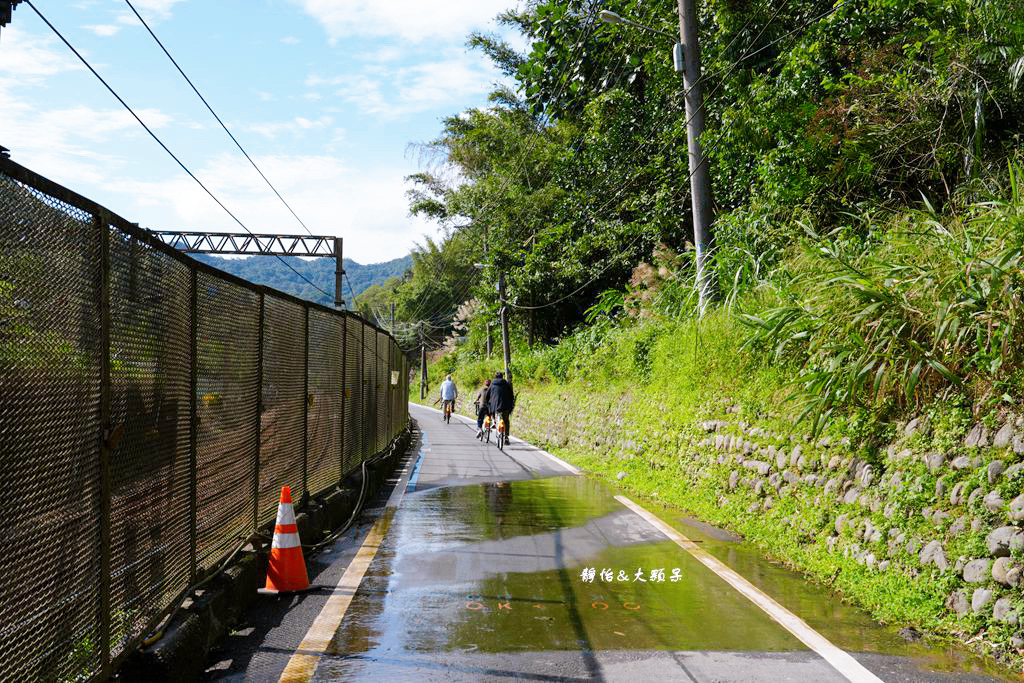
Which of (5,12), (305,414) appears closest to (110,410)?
(5,12)

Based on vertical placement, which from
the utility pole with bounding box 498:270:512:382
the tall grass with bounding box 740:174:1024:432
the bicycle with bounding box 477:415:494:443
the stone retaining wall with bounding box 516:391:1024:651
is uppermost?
the utility pole with bounding box 498:270:512:382

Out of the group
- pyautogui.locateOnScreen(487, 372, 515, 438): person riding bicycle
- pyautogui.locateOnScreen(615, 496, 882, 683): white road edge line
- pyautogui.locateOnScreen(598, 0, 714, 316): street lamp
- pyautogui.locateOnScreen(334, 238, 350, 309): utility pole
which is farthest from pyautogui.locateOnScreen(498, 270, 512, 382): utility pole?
pyautogui.locateOnScreen(615, 496, 882, 683): white road edge line

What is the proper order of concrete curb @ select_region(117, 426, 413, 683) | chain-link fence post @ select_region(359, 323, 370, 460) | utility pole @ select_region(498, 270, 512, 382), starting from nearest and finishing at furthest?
concrete curb @ select_region(117, 426, 413, 683)
chain-link fence post @ select_region(359, 323, 370, 460)
utility pole @ select_region(498, 270, 512, 382)

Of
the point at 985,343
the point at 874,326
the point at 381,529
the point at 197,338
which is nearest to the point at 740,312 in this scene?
the point at 874,326

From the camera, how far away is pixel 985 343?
6496 millimetres

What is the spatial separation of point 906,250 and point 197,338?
6746mm

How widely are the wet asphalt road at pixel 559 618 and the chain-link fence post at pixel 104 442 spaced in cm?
97

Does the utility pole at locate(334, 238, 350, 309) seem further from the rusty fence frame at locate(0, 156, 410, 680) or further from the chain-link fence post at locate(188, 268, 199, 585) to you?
the chain-link fence post at locate(188, 268, 199, 585)

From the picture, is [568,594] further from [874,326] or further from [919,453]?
[874,326]

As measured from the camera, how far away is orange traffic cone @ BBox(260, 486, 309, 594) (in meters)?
6.32

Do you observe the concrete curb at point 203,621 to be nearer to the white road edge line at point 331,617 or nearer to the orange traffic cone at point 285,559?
the orange traffic cone at point 285,559

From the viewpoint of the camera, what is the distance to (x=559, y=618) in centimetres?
554

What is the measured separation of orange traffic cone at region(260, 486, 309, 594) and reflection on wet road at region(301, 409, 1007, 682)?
1.67ft

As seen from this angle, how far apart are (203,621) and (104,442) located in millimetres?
1625
